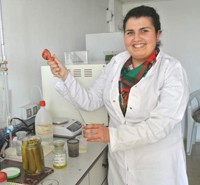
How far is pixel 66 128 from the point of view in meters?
1.44

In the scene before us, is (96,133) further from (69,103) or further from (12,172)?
(69,103)

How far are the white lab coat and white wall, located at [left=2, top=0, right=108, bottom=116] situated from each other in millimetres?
433

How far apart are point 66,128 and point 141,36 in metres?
0.71

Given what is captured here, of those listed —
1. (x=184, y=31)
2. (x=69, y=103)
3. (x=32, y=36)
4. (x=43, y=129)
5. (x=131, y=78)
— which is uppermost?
(x=184, y=31)

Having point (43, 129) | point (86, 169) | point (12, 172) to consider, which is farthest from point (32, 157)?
point (43, 129)

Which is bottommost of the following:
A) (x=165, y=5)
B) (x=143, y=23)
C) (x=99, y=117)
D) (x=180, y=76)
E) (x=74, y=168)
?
(x=74, y=168)

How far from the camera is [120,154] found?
1.21m

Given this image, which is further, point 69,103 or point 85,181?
point 69,103

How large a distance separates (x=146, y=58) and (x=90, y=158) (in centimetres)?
56

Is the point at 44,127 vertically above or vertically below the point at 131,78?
below

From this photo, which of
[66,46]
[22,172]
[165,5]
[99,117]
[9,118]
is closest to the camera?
[22,172]

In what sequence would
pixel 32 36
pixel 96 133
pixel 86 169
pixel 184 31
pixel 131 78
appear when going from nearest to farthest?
pixel 96 133 → pixel 86 169 → pixel 131 78 → pixel 32 36 → pixel 184 31

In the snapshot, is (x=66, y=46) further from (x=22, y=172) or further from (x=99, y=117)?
(x=22, y=172)

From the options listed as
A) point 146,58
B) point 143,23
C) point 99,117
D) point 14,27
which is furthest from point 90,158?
point 14,27
